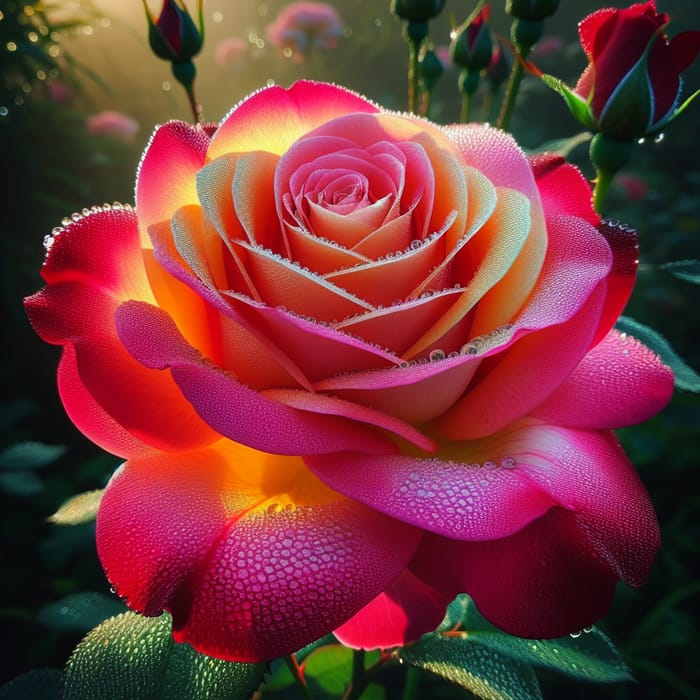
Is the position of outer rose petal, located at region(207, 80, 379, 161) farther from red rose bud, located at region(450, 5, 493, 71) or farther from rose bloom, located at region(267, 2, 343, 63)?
rose bloom, located at region(267, 2, 343, 63)

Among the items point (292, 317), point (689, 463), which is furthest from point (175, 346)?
point (689, 463)

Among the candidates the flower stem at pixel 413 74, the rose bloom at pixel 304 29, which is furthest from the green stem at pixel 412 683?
the rose bloom at pixel 304 29

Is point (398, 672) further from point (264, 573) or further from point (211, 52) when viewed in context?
point (211, 52)

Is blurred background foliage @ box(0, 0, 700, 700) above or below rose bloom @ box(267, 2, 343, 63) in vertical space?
below

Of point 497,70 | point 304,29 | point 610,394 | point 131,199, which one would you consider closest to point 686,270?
point 610,394

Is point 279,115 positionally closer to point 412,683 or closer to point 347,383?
point 347,383

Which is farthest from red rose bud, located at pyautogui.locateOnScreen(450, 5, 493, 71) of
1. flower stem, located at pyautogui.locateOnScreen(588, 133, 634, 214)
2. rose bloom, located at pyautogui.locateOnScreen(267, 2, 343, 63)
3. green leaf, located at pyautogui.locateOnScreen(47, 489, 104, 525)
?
rose bloom, located at pyautogui.locateOnScreen(267, 2, 343, 63)
